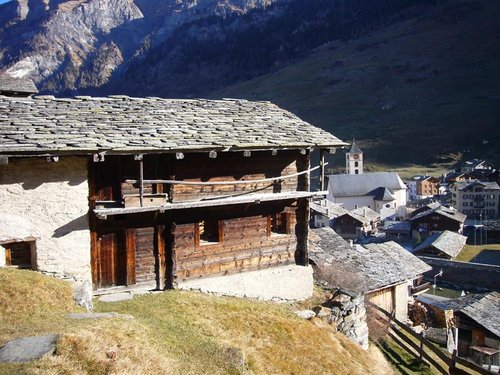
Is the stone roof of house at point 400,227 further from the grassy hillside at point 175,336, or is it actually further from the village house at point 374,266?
the grassy hillside at point 175,336

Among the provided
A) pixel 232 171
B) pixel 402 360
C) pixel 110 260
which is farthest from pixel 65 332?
pixel 402 360

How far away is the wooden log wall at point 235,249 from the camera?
1499cm

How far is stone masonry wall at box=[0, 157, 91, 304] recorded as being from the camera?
1215 cm

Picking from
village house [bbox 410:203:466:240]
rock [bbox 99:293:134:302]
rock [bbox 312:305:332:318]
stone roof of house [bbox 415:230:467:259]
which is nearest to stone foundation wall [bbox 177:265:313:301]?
rock [bbox 312:305:332:318]

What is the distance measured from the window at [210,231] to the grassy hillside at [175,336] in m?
2.00

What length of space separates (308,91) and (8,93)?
160902mm

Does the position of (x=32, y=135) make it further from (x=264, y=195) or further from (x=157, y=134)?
(x=264, y=195)

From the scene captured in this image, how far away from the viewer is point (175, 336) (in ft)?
35.5

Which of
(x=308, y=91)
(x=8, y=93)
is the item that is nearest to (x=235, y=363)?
(x=8, y=93)

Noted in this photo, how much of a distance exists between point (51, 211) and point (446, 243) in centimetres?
4758

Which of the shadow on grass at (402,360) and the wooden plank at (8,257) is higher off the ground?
the wooden plank at (8,257)

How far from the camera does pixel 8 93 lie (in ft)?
93.6

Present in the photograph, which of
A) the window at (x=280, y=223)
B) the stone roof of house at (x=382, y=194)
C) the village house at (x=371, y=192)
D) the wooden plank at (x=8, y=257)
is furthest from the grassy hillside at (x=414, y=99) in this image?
the wooden plank at (x=8, y=257)

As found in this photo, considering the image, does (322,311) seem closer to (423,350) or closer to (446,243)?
(423,350)
